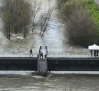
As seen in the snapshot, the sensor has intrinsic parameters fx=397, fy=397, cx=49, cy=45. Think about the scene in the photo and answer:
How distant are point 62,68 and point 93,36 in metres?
13.5

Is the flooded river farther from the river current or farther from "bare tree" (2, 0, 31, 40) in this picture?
"bare tree" (2, 0, 31, 40)

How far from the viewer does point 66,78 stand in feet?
157

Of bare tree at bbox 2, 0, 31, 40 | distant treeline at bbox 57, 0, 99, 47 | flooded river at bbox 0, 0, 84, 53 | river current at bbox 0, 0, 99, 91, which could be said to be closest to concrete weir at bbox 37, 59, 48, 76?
river current at bbox 0, 0, 99, 91

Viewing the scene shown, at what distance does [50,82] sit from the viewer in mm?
46000

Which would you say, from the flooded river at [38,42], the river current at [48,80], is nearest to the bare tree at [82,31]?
the river current at [48,80]

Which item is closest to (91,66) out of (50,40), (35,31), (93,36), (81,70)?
(81,70)

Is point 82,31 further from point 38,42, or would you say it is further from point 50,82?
point 50,82

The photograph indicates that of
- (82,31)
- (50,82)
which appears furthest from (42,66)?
(82,31)

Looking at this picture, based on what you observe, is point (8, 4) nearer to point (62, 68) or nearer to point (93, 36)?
point (93, 36)

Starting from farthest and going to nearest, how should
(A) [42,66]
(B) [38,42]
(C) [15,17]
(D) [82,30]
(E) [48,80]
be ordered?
1. (C) [15,17]
2. (B) [38,42]
3. (D) [82,30]
4. (A) [42,66]
5. (E) [48,80]

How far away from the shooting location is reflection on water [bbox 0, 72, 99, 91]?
143 feet

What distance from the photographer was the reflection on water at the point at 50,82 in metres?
43.6

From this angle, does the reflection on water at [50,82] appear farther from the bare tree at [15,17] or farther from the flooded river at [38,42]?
the bare tree at [15,17]

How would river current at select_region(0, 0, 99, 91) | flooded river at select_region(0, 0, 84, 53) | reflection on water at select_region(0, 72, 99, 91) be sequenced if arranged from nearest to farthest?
reflection on water at select_region(0, 72, 99, 91)
river current at select_region(0, 0, 99, 91)
flooded river at select_region(0, 0, 84, 53)
